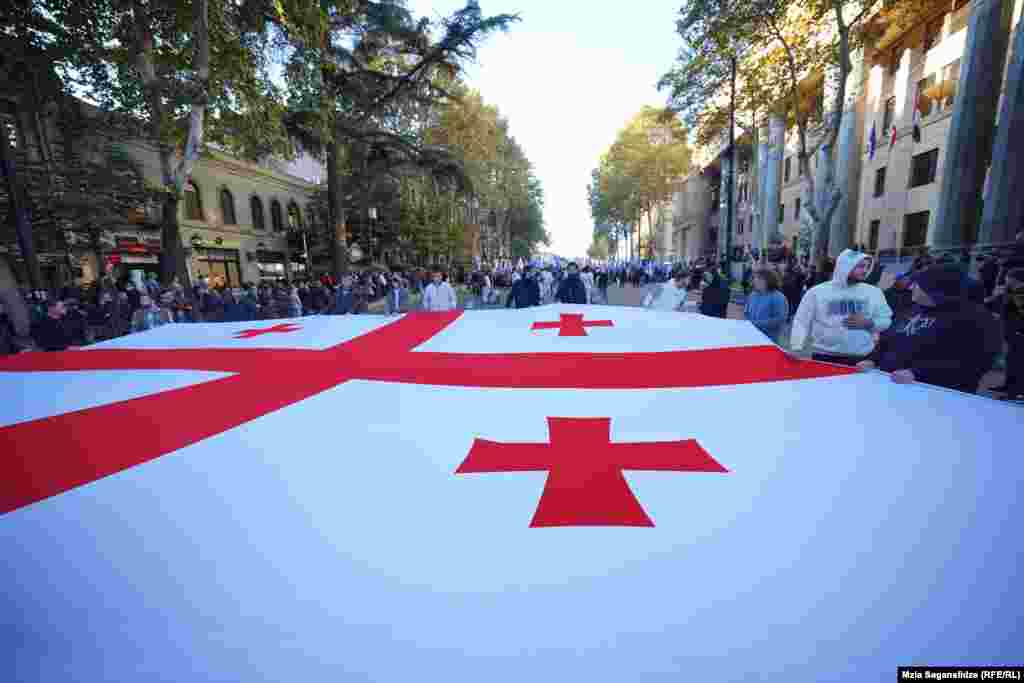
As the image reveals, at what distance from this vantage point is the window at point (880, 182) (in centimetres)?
2128

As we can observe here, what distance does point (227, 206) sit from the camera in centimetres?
2466

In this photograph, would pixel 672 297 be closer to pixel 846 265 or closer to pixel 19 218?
pixel 846 265

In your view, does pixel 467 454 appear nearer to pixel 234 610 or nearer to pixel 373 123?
pixel 234 610

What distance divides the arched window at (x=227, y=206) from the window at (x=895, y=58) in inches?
1394

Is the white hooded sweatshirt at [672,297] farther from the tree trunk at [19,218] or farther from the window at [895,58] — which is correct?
the window at [895,58]

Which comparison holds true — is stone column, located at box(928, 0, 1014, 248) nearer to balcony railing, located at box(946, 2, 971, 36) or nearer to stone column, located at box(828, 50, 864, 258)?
balcony railing, located at box(946, 2, 971, 36)

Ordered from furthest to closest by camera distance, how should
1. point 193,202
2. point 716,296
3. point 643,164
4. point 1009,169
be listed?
point 643,164 → point 193,202 → point 1009,169 → point 716,296

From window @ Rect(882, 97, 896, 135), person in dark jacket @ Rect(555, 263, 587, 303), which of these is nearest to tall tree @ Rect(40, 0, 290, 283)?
person in dark jacket @ Rect(555, 263, 587, 303)

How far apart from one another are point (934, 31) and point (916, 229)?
26.4ft

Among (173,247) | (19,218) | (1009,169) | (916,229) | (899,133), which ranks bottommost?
(173,247)

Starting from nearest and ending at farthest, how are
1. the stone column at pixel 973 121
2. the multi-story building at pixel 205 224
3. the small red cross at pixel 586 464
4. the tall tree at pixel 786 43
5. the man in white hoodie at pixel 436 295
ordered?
the small red cross at pixel 586 464 < the man in white hoodie at pixel 436 295 < the tall tree at pixel 786 43 < the stone column at pixel 973 121 < the multi-story building at pixel 205 224

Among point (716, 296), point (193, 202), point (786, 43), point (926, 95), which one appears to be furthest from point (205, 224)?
point (926, 95)

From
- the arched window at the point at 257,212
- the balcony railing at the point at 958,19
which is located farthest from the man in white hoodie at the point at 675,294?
the arched window at the point at 257,212

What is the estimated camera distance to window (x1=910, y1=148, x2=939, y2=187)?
1783cm
